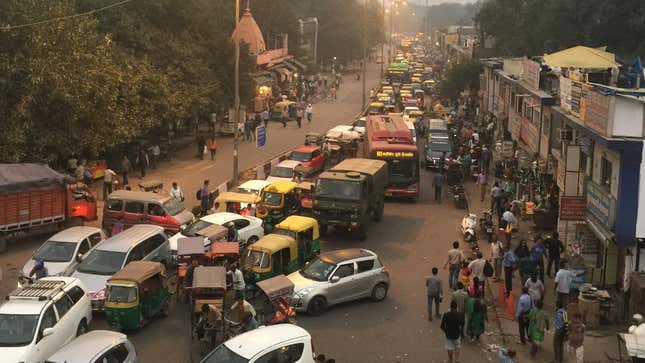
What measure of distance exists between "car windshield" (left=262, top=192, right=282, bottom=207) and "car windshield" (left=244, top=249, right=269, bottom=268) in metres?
7.15

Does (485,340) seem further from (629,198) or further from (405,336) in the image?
(629,198)

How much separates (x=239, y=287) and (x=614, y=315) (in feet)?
28.5

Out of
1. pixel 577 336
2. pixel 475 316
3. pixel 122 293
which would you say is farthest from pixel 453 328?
pixel 122 293

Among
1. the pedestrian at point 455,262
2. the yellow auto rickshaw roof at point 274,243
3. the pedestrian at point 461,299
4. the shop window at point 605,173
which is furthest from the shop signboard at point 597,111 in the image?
the yellow auto rickshaw roof at point 274,243

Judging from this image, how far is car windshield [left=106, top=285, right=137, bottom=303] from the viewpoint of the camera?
1658 centimetres

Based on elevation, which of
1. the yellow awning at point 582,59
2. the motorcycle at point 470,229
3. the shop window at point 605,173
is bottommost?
the motorcycle at point 470,229

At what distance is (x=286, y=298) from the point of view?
17578 millimetres

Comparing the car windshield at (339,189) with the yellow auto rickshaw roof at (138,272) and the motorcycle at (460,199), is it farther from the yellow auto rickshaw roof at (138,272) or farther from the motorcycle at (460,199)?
the yellow auto rickshaw roof at (138,272)

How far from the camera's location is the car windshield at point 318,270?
18781mm

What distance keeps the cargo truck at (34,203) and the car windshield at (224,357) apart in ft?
43.3

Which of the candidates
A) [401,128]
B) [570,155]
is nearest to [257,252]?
[570,155]

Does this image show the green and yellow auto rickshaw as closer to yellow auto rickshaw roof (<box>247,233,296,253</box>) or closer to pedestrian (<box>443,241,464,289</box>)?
yellow auto rickshaw roof (<box>247,233,296,253</box>)

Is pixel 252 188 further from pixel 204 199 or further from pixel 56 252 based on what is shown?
pixel 56 252

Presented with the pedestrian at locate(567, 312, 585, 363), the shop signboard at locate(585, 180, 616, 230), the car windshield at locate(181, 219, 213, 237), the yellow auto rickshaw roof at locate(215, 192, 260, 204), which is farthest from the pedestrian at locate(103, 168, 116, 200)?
the pedestrian at locate(567, 312, 585, 363)
